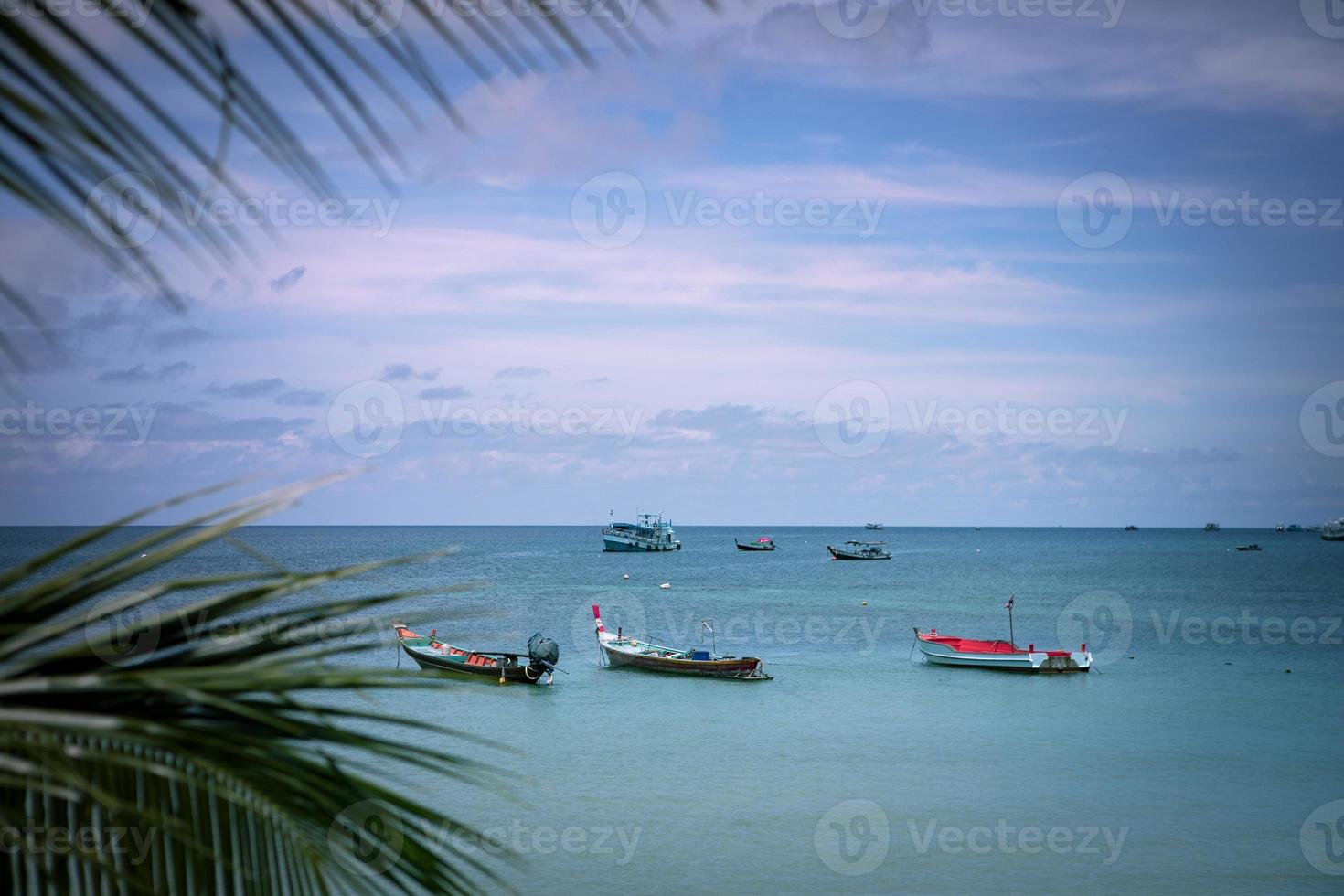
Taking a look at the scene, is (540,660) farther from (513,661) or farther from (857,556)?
(857,556)

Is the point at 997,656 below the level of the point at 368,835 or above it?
below

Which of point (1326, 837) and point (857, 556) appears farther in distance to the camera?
point (857, 556)

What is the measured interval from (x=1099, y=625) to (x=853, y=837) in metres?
43.7

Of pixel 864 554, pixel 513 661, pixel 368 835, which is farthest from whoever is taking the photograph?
pixel 864 554

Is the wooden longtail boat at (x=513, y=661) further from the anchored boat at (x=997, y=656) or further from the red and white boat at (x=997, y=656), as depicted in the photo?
the anchored boat at (x=997, y=656)

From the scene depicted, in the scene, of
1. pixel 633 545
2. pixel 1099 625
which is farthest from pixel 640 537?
pixel 1099 625

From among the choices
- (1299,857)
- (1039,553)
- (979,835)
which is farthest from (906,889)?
(1039,553)

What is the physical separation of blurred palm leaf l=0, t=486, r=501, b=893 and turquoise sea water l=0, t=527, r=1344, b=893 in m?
0.23

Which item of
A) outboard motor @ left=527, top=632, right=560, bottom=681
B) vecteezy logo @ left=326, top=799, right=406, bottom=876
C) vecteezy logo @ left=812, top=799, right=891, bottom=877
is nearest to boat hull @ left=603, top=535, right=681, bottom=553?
outboard motor @ left=527, top=632, right=560, bottom=681

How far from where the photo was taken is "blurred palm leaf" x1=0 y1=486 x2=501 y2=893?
4.42ft

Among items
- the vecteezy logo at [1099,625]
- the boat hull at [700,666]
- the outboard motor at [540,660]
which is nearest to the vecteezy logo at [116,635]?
the outboard motor at [540,660]

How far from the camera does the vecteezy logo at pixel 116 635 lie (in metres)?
1.48

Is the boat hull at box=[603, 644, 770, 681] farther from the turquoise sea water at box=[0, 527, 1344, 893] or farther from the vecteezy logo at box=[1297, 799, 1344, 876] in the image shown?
the vecteezy logo at box=[1297, 799, 1344, 876]

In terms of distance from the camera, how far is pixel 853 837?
21.7 meters
